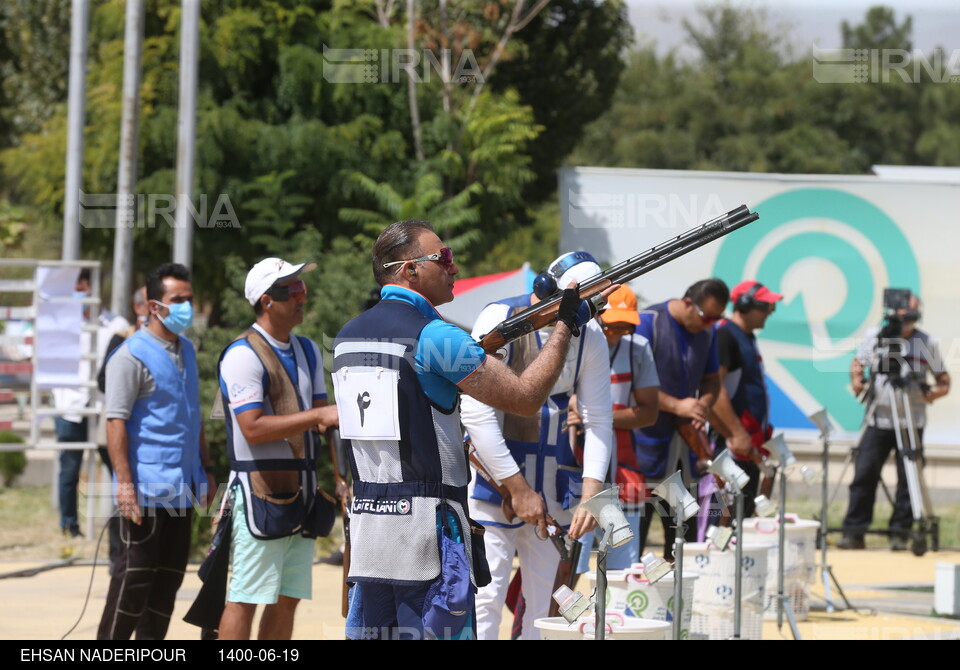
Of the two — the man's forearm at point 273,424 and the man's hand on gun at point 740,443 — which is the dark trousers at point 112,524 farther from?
the man's hand on gun at point 740,443

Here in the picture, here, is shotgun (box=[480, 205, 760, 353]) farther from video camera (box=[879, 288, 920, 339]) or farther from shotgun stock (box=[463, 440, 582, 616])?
video camera (box=[879, 288, 920, 339])

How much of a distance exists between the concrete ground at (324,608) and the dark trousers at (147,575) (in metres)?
0.51

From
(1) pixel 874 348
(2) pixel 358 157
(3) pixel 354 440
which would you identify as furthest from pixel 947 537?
(3) pixel 354 440

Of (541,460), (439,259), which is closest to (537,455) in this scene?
(541,460)

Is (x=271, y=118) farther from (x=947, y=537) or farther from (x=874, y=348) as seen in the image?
(x=947, y=537)

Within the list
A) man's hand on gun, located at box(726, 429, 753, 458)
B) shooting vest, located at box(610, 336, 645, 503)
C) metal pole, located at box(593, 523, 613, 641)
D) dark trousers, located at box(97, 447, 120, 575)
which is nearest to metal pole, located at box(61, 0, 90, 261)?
dark trousers, located at box(97, 447, 120, 575)

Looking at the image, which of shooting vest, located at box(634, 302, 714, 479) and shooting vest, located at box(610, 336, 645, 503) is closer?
shooting vest, located at box(610, 336, 645, 503)

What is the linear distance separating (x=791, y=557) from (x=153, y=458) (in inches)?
154

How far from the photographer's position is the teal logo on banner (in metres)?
13.5

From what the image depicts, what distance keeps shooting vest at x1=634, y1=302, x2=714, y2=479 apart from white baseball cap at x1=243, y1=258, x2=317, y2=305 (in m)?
2.16

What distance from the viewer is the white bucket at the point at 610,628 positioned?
17.4 ft

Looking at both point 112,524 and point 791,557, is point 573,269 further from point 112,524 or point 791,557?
point 112,524
